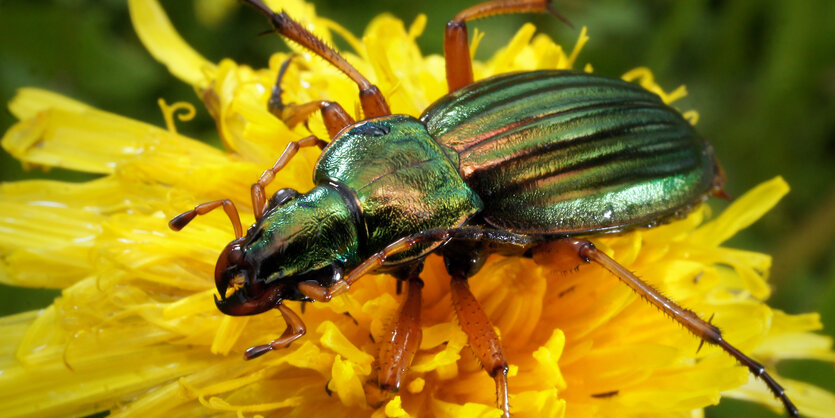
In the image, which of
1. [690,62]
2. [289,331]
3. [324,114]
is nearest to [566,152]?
[324,114]

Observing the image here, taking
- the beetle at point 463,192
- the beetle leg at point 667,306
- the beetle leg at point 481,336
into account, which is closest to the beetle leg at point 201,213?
the beetle at point 463,192

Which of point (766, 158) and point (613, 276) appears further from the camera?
point (766, 158)

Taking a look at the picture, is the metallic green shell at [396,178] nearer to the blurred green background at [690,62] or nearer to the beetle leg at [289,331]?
the beetle leg at [289,331]

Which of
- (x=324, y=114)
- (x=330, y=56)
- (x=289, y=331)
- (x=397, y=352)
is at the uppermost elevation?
(x=330, y=56)

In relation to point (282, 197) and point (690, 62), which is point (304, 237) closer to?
point (282, 197)

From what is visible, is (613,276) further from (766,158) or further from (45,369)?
(766,158)

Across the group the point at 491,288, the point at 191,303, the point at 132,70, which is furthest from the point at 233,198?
the point at 132,70

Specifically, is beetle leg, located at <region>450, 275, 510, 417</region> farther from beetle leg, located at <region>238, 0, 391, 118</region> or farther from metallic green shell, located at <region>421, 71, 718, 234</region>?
beetle leg, located at <region>238, 0, 391, 118</region>
